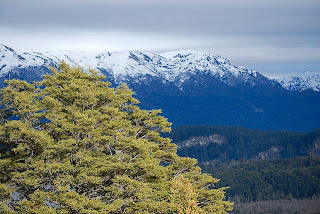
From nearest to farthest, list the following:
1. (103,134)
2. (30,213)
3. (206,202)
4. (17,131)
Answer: (30,213) → (17,131) → (103,134) → (206,202)

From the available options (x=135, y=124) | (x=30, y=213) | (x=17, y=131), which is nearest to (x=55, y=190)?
(x=30, y=213)

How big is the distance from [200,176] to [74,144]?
42.9ft

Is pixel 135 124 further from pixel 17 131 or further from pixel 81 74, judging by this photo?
pixel 17 131

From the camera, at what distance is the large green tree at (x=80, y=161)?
38.3 m

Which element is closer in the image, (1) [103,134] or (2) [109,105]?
(1) [103,134]

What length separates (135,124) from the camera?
49.7 metres

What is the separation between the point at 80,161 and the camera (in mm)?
40031

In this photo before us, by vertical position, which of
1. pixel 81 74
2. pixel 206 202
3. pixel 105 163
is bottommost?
pixel 206 202

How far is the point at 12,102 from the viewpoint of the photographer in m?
43.1

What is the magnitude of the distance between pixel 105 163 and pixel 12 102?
10.6 meters

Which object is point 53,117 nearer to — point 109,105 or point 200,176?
point 109,105

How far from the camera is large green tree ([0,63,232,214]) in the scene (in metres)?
38.3

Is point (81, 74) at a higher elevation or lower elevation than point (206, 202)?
higher

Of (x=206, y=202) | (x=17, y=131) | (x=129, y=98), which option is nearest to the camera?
(x=17, y=131)
